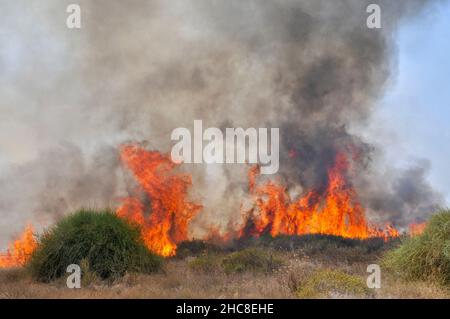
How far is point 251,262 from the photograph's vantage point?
20719 mm

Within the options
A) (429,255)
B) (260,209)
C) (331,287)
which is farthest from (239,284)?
(260,209)

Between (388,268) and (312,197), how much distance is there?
23.0m

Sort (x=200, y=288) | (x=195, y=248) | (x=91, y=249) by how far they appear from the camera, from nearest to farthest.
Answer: (x=200, y=288), (x=91, y=249), (x=195, y=248)

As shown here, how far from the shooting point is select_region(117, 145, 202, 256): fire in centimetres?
3438

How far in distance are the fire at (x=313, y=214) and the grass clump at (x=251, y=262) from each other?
1517cm

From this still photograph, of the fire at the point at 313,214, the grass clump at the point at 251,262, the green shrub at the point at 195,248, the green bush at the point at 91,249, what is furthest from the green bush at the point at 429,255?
the fire at the point at 313,214

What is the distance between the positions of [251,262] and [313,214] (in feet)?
61.9

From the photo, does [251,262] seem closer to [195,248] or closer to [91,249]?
[91,249]

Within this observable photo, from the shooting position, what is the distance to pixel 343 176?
42.5 metres

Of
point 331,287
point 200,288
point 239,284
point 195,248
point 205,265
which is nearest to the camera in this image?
point 331,287

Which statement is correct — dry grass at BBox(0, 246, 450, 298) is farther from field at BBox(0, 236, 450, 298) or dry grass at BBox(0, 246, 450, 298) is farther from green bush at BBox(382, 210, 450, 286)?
green bush at BBox(382, 210, 450, 286)
